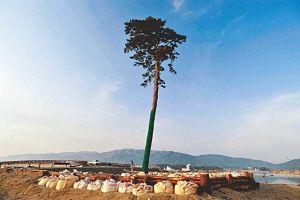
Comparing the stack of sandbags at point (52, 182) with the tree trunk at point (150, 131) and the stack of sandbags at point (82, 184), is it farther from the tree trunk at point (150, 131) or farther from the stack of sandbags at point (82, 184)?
the tree trunk at point (150, 131)

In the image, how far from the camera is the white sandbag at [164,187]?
1595 centimetres

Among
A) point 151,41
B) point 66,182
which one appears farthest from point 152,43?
point 66,182

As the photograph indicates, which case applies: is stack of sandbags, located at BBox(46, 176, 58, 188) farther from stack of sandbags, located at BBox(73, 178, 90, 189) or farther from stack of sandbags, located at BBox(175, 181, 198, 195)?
stack of sandbags, located at BBox(175, 181, 198, 195)

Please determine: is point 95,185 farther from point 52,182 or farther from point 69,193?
point 52,182

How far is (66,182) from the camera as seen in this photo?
65.3 ft

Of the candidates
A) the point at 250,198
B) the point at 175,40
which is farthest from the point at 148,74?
the point at 250,198

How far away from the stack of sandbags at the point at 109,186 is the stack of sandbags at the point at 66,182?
3.05 metres

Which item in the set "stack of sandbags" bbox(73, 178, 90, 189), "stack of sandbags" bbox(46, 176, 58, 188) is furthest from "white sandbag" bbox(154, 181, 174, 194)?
"stack of sandbags" bbox(46, 176, 58, 188)

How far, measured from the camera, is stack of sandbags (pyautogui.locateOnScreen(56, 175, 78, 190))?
19.7 m

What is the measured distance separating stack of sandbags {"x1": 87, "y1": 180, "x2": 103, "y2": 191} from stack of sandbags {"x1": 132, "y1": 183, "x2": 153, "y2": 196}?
9.13 feet

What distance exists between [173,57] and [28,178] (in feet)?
57.5

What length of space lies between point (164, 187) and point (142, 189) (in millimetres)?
1162

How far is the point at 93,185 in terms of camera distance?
18344 mm

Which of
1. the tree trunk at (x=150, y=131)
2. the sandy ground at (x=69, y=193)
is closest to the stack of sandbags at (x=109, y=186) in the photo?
the sandy ground at (x=69, y=193)
